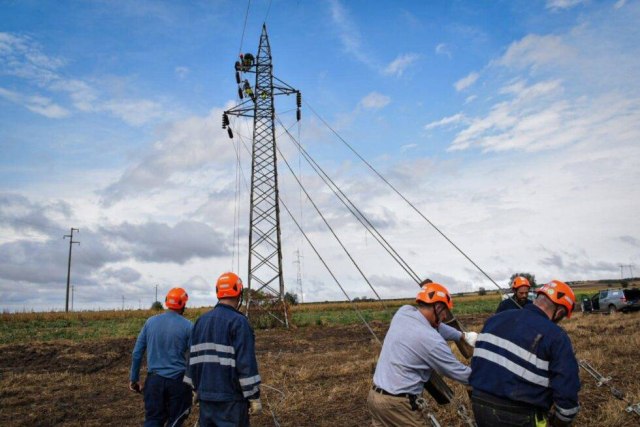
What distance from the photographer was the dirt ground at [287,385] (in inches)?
335

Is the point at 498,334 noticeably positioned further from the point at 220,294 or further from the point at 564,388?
the point at 220,294

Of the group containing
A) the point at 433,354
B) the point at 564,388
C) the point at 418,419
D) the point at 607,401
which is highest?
the point at 433,354

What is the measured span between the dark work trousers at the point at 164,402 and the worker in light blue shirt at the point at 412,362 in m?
2.71

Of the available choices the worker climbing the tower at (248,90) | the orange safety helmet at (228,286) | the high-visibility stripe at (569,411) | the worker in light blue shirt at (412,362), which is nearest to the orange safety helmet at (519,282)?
the worker in light blue shirt at (412,362)

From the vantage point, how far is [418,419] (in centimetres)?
462

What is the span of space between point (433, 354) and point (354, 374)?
8180 mm

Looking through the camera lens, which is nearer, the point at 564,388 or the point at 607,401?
Answer: the point at 564,388

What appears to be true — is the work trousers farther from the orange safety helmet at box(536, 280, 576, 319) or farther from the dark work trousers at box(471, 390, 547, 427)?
the orange safety helmet at box(536, 280, 576, 319)

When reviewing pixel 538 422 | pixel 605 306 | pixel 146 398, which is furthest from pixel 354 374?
pixel 605 306

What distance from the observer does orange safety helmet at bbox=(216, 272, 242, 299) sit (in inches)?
204

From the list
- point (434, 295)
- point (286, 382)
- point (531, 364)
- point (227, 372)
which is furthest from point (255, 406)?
point (286, 382)

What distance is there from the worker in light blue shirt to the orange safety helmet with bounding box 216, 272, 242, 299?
168 centimetres

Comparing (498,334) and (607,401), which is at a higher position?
(498,334)

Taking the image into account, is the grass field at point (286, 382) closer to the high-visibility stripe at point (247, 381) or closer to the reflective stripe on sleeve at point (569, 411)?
the reflective stripe on sleeve at point (569, 411)
